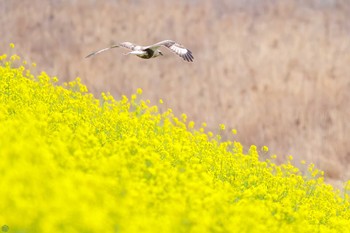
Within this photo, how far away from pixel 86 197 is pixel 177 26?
13878mm

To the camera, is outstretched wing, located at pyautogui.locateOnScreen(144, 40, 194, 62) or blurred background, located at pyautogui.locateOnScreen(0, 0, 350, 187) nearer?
outstretched wing, located at pyautogui.locateOnScreen(144, 40, 194, 62)

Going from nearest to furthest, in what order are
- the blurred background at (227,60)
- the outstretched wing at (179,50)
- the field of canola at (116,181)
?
the field of canola at (116,181) → the outstretched wing at (179,50) → the blurred background at (227,60)

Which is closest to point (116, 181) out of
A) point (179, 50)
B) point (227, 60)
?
point (179, 50)

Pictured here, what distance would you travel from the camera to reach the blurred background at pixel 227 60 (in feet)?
55.8

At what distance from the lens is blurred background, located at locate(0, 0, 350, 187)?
55.8 feet

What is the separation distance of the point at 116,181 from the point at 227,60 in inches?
491

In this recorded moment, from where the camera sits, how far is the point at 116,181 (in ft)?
17.5

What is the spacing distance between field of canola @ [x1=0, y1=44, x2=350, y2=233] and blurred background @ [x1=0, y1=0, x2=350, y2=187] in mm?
7552

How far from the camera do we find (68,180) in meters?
4.39

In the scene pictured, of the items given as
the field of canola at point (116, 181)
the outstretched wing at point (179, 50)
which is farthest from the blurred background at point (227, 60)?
the outstretched wing at point (179, 50)

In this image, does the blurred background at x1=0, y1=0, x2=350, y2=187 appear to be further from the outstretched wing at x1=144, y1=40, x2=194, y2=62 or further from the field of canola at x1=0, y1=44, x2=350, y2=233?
the outstretched wing at x1=144, y1=40, x2=194, y2=62

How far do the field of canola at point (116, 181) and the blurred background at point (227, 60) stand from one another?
297 inches

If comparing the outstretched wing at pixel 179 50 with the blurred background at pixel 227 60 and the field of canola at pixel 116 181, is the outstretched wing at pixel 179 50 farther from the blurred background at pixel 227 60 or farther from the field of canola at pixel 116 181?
the blurred background at pixel 227 60

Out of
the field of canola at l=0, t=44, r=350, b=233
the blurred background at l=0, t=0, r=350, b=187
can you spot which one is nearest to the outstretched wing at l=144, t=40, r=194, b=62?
the field of canola at l=0, t=44, r=350, b=233
